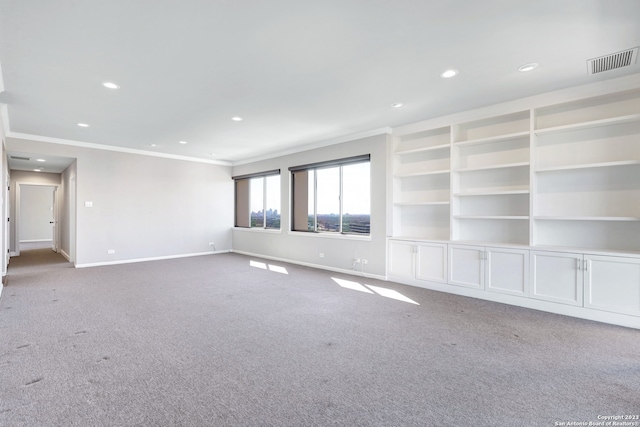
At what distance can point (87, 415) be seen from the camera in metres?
1.83

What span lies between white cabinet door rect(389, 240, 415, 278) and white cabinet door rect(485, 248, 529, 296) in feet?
3.83

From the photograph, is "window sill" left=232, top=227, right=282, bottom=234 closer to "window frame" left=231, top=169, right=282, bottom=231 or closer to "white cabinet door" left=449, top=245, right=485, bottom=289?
"window frame" left=231, top=169, right=282, bottom=231

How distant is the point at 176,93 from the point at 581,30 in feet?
13.8

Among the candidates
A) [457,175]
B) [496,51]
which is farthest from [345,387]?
[457,175]

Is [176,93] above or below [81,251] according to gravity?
above

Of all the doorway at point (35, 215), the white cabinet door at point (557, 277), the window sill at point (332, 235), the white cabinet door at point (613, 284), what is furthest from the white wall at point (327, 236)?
the doorway at point (35, 215)

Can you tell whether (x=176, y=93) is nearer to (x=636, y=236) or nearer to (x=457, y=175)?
(x=457, y=175)

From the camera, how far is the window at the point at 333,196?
19.5 ft

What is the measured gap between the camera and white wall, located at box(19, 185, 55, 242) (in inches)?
453

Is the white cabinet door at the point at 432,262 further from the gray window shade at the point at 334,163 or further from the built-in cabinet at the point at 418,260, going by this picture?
the gray window shade at the point at 334,163

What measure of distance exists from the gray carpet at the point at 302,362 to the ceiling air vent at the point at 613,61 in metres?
2.73

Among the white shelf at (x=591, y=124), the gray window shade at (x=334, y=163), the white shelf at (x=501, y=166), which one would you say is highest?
the white shelf at (x=591, y=124)

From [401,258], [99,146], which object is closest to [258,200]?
[99,146]

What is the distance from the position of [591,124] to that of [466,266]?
2286 mm
